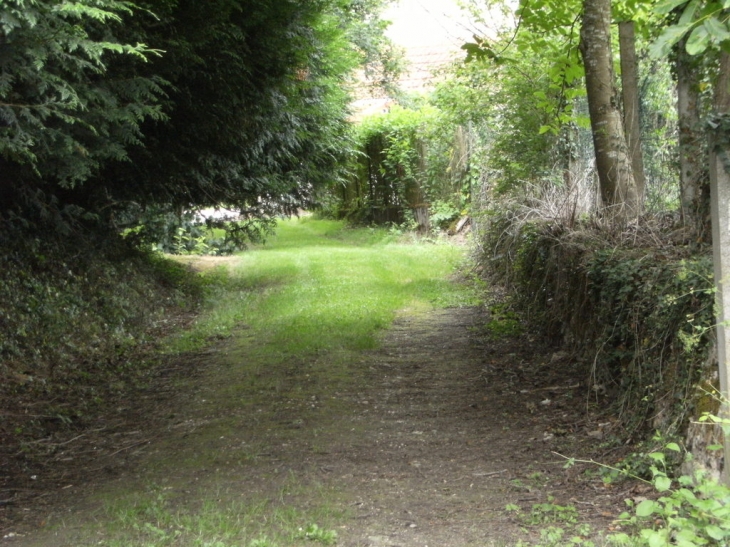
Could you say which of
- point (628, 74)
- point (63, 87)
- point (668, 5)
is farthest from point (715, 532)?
point (628, 74)

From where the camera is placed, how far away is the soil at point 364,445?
482cm

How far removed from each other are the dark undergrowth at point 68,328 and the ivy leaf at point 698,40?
5.86 metres

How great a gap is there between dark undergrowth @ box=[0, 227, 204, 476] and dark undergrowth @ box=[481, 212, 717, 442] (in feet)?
16.0

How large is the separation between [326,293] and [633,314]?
7807 millimetres

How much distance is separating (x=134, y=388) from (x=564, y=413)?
15.5ft

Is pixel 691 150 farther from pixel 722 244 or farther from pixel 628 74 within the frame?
pixel 628 74

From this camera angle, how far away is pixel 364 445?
612 cm

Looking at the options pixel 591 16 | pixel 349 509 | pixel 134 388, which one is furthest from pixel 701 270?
pixel 134 388

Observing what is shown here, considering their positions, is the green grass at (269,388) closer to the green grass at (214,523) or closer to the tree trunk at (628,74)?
the green grass at (214,523)

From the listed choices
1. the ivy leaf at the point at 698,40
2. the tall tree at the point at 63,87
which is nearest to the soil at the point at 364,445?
the tall tree at the point at 63,87

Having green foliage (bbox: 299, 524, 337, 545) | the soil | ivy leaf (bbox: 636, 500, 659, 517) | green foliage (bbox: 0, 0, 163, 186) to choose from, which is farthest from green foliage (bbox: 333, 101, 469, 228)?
ivy leaf (bbox: 636, 500, 659, 517)

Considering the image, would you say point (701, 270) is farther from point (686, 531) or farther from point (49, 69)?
point (49, 69)

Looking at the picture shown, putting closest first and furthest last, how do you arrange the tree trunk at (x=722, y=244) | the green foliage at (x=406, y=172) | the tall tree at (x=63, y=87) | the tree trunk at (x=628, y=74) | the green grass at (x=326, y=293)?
the tree trunk at (x=722, y=244), the tall tree at (x=63, y=87), the tree trunk at (x=628, y=74), the green grass at (x=326, y=293), the green foliage at (x=406, y=172)

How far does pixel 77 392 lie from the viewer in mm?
8172
